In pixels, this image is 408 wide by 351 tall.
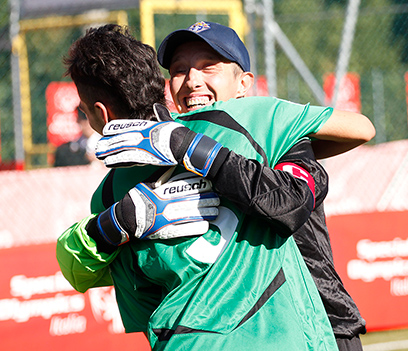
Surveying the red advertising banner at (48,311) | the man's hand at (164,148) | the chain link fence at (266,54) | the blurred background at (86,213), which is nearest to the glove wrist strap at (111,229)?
the man's hand at (164,148)

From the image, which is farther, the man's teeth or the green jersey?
the man's teeth

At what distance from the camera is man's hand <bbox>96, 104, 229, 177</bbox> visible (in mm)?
1656

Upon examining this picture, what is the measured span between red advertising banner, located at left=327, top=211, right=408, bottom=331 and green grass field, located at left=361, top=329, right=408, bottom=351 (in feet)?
0.24

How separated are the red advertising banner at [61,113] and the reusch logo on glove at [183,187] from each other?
1079 cm

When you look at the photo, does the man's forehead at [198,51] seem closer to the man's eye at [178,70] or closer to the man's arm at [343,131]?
the man's eye at [178,70]

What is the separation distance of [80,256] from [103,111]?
487 mm

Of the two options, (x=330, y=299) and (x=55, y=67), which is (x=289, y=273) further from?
(x=55, y=67)

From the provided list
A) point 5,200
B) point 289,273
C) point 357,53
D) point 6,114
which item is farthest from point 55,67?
point 289,273

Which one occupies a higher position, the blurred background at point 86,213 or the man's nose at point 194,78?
the man's nose at point 194,78

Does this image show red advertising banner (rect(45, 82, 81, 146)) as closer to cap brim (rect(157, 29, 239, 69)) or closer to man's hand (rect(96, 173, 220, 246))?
cap brim (rect(157, 29, 239, 69))

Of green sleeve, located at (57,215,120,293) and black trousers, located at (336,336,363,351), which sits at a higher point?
green sleeve, located at (57,215,120,293)

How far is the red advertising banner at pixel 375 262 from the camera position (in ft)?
19.1

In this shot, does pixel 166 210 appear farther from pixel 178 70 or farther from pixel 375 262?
pixel 375 262

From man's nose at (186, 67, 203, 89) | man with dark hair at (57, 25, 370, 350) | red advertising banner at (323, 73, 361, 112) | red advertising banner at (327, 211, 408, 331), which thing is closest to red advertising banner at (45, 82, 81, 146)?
red advertising banner at (323, 73, 361, 112)
